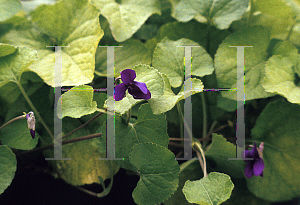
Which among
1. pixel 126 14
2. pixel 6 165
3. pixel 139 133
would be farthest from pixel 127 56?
pixel 6 165

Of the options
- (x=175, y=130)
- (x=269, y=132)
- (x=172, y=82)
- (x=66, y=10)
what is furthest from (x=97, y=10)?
(x=269, y=132)

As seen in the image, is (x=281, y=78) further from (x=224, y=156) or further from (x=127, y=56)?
(x=127, y=56)

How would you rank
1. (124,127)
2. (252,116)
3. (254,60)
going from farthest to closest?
(252,116) < (254,60) < (124,127)

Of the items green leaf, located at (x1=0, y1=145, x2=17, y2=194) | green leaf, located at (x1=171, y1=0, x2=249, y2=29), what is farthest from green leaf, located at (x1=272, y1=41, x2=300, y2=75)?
green leaf, located at (x1=0, y1=145, x2=17, y2=194)

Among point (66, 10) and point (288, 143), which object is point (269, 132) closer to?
point (288, 143)

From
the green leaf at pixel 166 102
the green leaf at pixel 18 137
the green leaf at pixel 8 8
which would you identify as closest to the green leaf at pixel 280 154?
the green leaf at pixel 166 102

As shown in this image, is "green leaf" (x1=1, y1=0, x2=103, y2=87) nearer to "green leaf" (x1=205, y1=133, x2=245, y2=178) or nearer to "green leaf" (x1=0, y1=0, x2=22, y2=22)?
"green leaf" (x1=0, y1=0, x2=22, y2=22)

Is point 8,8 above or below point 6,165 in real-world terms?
above
